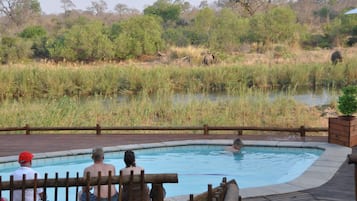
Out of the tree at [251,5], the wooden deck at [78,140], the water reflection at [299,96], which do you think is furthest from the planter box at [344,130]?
the tree at [251,5]

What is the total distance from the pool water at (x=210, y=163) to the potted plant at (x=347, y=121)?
1.18 ft

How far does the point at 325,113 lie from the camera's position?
493 inches

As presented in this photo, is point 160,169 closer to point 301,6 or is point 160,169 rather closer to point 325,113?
point 325,113

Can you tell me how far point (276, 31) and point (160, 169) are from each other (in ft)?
71.5

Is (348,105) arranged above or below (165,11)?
below

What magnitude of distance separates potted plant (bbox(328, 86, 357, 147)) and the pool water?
36 centimetres

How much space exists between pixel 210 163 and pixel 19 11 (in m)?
45.4

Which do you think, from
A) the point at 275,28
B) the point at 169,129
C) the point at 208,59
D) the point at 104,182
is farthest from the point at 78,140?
the point at 275,28

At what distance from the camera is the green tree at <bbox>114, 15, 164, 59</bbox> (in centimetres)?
2641

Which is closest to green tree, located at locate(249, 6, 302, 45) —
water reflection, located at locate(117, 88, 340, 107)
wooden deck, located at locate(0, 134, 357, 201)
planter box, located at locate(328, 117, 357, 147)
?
water reflection, located at locate(117, 88, 340, 107)

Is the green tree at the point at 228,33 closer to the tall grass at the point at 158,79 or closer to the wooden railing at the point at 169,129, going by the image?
the tall grass at the point at 158,79

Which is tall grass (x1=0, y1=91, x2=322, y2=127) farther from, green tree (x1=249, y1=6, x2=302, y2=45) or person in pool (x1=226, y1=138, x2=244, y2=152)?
green tree (x1=249, y1=6, x2=302, y2=45)

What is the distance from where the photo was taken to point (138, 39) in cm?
2734

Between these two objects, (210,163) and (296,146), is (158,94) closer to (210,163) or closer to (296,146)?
(210,163)
